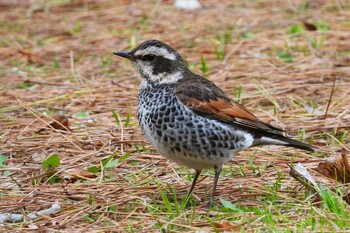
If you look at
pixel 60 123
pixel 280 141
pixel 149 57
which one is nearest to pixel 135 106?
pixel 60 123

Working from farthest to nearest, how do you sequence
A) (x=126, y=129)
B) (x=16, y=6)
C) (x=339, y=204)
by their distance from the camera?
1. (x=16, y=6)
2. (x=126, y=129)
3. (x=339, y=204)

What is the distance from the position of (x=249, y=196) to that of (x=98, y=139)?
2.00m

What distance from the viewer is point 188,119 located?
6020 millimetres

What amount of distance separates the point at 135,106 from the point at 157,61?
2.27 metres

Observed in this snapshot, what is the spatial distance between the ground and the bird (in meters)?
0.31

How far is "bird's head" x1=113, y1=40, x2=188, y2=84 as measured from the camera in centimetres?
643

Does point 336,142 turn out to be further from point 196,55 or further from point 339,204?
point 196,55

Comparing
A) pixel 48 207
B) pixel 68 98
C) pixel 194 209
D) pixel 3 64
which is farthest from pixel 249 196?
pixel 3 64

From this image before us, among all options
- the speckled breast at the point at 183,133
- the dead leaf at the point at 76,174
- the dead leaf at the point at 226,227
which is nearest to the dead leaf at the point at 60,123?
the dead leaf at the point at 76,174

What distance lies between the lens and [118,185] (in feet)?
21.2

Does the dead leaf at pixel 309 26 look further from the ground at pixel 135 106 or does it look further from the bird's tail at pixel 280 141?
the bird's tail at pixel 280 141

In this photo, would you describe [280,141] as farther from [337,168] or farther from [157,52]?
[157,52]

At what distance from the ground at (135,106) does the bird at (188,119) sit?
1.01ft

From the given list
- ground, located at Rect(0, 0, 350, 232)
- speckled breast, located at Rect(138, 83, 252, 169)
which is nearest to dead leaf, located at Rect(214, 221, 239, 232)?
ground, located at Rect(0, 0, 350, 232)
